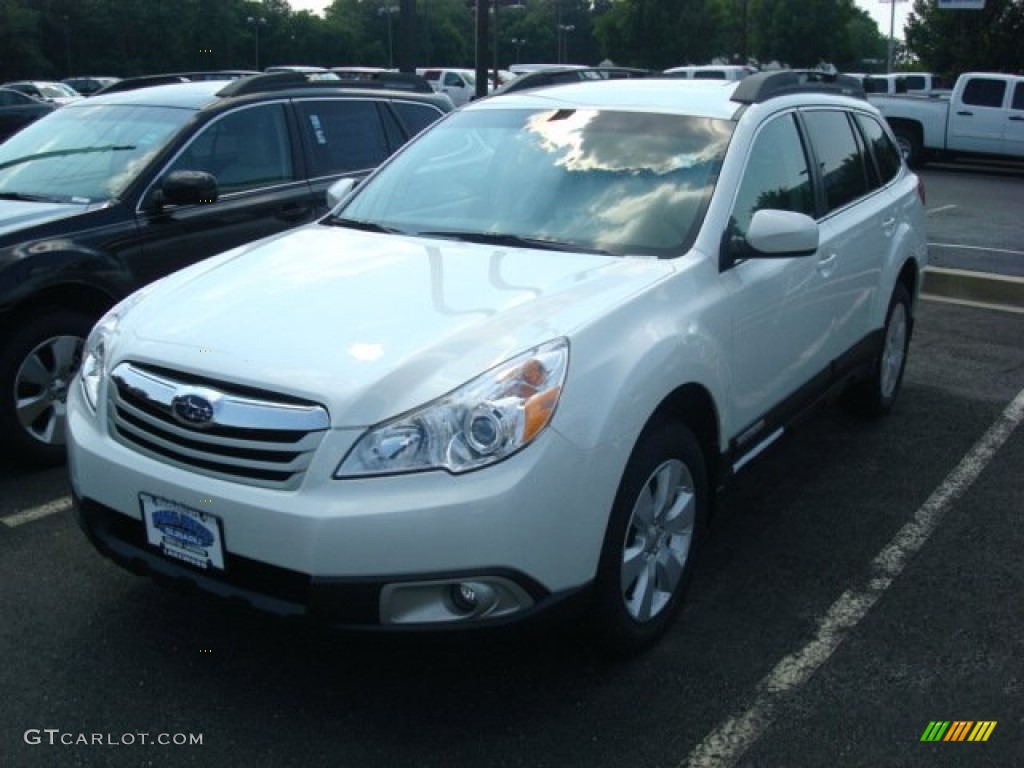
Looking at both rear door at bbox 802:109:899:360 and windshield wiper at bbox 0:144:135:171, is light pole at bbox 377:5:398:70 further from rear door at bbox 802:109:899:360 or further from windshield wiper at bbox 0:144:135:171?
rear door at bbox 802:109:899:360

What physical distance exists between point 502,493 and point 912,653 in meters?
1.61

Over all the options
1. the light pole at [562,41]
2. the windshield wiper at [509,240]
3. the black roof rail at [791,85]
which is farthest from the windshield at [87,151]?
the light pole at [562,41]

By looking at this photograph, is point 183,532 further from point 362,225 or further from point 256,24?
point 256,24

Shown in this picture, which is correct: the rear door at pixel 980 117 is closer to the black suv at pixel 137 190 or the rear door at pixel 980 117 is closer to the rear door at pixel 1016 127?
the rear door at pixel 1016 127

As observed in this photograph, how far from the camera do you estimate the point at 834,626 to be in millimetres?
3680

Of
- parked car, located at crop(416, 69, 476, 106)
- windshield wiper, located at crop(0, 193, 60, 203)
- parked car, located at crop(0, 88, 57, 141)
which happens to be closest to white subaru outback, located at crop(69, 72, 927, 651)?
windshield wiper, located at crop(0, 193, 60, 203)

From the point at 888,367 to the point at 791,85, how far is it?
70.5 inches

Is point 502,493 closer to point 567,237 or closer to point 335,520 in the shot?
point 335,520

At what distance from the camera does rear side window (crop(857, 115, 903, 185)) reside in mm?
5602

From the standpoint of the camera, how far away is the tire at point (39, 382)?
4867 millimetres

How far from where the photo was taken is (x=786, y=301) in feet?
13.8

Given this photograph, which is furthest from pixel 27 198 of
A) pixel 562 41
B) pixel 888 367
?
pixel 562 41

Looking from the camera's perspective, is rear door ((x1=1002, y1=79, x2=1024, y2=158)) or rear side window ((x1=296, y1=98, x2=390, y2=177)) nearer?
rear side window ((x1=296, y1=98, x2=390, y2=177))

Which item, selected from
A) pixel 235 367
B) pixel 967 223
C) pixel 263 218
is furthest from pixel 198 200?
pixel 967 223
